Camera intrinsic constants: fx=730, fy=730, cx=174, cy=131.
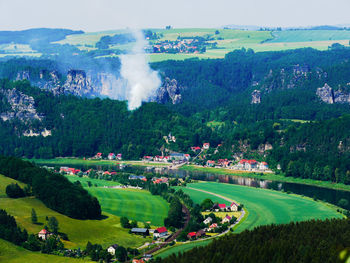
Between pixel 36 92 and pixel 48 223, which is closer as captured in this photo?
pixel 48 223

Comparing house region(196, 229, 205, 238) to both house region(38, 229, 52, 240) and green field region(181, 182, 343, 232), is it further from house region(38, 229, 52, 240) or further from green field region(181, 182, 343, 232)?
house region(38, 229, 52, 240)

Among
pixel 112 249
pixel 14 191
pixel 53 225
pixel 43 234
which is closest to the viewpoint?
pixel 112 249

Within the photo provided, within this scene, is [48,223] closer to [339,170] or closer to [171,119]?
[339,170]

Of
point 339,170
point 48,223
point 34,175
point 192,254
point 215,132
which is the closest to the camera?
point 192,254

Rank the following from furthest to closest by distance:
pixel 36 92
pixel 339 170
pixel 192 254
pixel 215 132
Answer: pixel 36 92
pixel 215 132
pixel 339 170
pixel 192 254

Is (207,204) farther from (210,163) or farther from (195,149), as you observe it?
(195,149)

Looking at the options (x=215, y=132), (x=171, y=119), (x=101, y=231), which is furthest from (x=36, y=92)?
(x=101, y=231)

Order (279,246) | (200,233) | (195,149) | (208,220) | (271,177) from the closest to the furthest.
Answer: (279,246)
(200,233)
(208,220)
(271,177)
(195,149)

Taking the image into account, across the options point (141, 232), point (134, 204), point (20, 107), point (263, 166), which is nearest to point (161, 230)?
point (141, 232)
